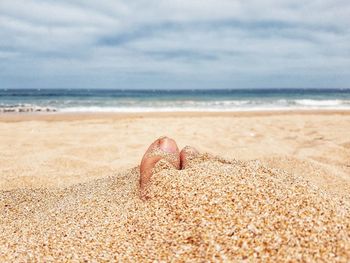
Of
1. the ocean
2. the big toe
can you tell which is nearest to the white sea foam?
the ocean

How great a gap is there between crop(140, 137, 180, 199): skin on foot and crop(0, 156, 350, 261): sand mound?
Result: 16 centimetres

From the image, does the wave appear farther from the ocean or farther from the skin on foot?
the skin on foot

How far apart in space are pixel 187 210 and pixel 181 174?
0.46m

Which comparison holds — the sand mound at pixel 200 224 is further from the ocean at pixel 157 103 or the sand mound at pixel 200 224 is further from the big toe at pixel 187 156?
the ocean at pixel 157 103

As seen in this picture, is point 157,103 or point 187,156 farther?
point 157,103

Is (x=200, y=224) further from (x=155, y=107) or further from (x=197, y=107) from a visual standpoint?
(x=155, y=107)

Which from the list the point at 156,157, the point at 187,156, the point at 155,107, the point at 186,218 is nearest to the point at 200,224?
the point at 186,218

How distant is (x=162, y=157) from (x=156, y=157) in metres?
0.06

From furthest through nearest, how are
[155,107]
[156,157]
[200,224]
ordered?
[155,107] < [156,157] < [200,224]

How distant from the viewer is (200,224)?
2396mm

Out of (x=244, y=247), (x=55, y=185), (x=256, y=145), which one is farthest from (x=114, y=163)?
(x=244, y=247)

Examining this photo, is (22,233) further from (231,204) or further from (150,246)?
(231,204)

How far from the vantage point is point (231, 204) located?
8.12 ft

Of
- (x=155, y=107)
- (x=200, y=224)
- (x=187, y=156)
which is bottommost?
(x=200, y=224)
